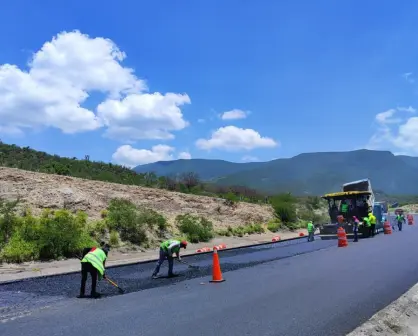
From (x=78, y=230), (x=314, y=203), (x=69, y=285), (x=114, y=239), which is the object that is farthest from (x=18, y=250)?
(x=314, y=203)

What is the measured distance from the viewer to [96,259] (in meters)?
11.0

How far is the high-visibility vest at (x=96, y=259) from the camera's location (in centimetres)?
1091

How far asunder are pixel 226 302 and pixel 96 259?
10.8 feet

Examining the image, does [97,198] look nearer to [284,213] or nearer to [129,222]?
[129,222]

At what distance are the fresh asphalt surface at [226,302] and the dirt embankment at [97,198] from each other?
10712 millimetres

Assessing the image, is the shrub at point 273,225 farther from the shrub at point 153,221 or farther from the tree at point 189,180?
the shrub at point 153,221

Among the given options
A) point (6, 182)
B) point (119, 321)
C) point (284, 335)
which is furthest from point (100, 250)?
point (6, 182)

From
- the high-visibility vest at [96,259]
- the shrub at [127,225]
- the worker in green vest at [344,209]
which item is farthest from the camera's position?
the worker in green vest at [344,209]

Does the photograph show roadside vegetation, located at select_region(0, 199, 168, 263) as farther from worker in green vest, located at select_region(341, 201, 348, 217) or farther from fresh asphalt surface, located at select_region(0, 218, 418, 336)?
worker in green vest, located at select_region(341, 201, 348, 217)

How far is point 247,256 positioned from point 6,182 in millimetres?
14542

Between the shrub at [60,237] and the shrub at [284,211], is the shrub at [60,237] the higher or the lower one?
the lower one

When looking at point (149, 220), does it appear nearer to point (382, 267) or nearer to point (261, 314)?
point (382, 267)

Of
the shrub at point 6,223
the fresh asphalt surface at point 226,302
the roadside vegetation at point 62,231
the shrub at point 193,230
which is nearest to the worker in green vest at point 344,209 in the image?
the shrub at point 193,230

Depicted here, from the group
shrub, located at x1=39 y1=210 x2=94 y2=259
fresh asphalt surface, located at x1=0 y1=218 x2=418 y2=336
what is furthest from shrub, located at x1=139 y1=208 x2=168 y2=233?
fresh asphalt surface, located at x1=0 y1=218 x2=418 y2=336
